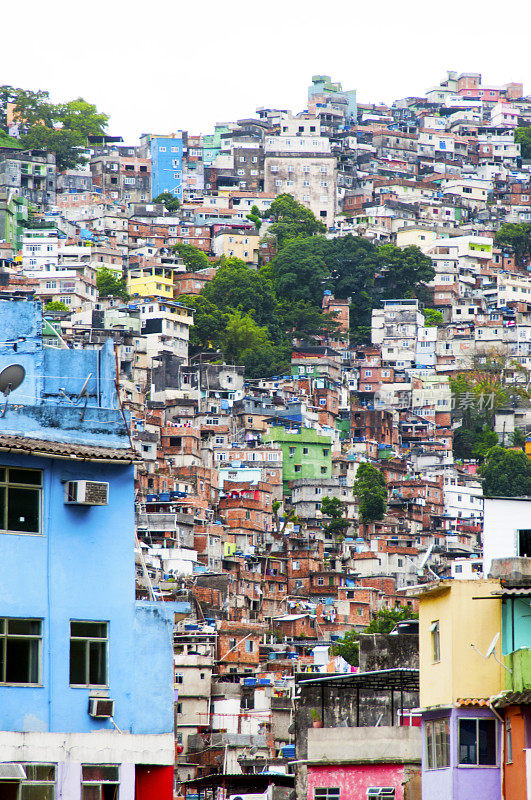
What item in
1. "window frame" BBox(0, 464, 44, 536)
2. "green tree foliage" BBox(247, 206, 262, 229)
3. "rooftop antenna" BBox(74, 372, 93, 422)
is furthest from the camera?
"green tree foliage" BBox(247, 206, 262, 229)

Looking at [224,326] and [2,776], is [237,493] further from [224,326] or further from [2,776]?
[2,776]

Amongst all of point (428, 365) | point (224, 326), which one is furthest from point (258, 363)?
point (428, 365)

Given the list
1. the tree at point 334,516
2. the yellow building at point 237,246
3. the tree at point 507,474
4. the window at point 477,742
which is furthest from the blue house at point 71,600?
the yellow building at point 237,246

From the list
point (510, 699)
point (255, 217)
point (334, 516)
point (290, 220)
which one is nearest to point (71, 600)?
point (510, 699)

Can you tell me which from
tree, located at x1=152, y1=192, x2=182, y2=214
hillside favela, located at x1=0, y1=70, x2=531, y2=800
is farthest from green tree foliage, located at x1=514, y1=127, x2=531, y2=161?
tree, located at x1=152, y1=192, x2=182, y2=214

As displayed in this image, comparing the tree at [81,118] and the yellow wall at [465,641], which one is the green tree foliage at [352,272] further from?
the yellow wall at [465,641]

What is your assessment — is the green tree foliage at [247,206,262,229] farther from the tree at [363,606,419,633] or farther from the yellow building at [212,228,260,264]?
the tree at [363,606,419,633]

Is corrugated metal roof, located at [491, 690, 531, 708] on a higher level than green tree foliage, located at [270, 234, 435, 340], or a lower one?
lower
